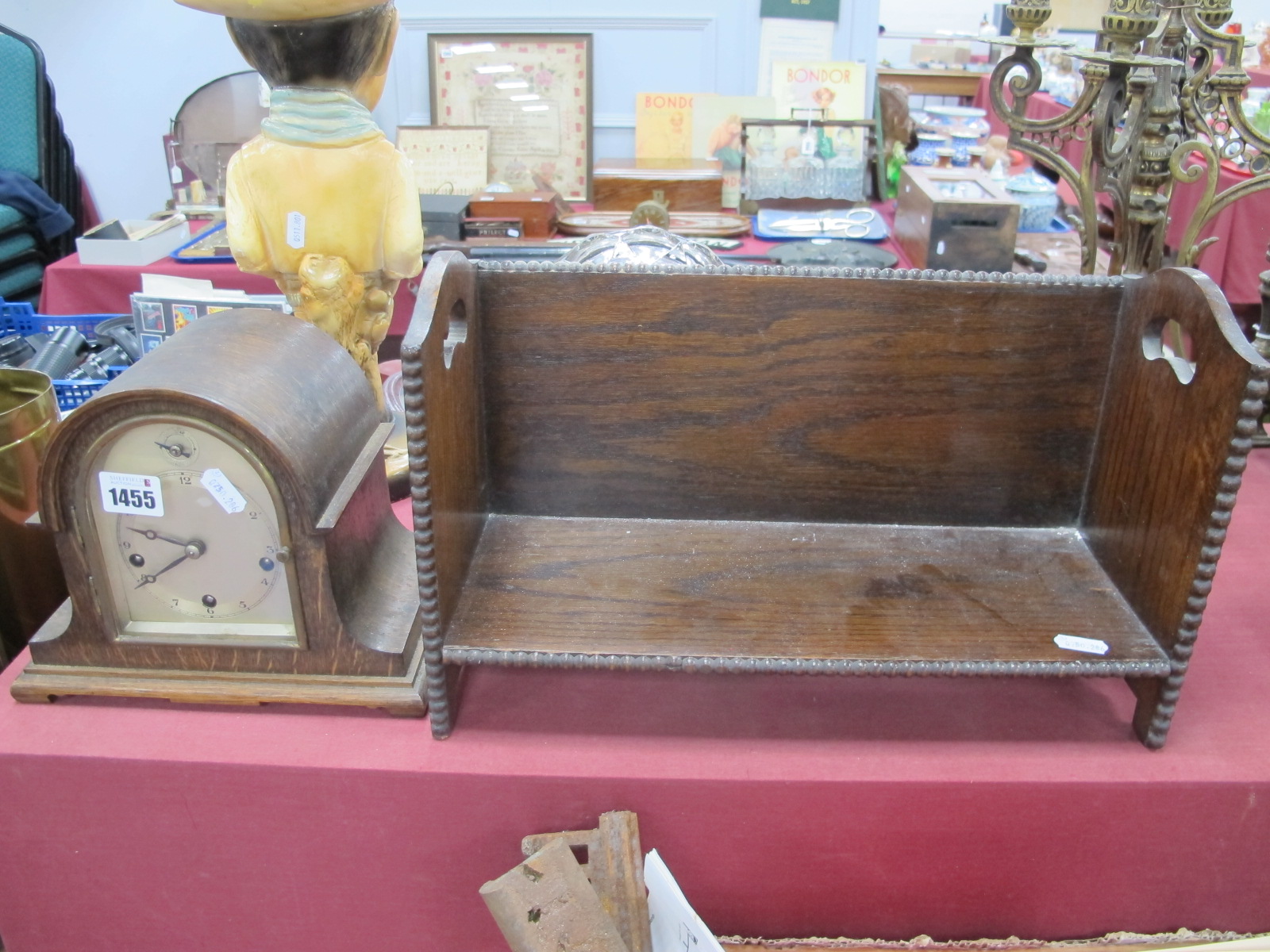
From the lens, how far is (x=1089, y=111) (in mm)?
1351

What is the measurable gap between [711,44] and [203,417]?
8.51 ft

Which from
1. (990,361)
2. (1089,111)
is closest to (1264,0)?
(1089,111)

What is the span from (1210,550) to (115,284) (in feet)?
7.39

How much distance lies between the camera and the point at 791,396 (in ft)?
3.59

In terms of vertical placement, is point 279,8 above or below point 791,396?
above

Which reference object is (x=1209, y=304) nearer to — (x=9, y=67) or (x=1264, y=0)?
(x=9, y=67)

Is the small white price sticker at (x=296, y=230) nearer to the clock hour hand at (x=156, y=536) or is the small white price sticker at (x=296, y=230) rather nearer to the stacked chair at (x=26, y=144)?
the clock hour hand at (x=156, y=536)

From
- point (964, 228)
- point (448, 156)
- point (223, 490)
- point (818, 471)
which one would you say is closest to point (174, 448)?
point (223, 490)

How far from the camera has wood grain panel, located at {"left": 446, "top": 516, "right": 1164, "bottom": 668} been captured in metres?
0.93

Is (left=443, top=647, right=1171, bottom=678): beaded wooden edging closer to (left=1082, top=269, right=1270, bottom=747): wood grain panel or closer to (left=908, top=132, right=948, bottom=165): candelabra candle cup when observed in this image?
(left=1082, top=269, right=1270, bottom=747): wood grain panel

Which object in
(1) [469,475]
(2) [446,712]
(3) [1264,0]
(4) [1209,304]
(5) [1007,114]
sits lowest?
(2) [446,712]

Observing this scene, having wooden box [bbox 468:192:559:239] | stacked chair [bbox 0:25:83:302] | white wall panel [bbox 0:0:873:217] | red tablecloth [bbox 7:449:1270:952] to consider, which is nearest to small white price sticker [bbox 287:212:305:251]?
red tablecloth [bbox 7:449:1270:952]

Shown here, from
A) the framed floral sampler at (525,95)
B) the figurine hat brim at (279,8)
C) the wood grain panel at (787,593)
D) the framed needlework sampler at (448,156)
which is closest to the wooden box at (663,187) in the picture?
the framed floral sampler at (525,95)

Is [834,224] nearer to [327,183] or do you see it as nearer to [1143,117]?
[1143,117]
